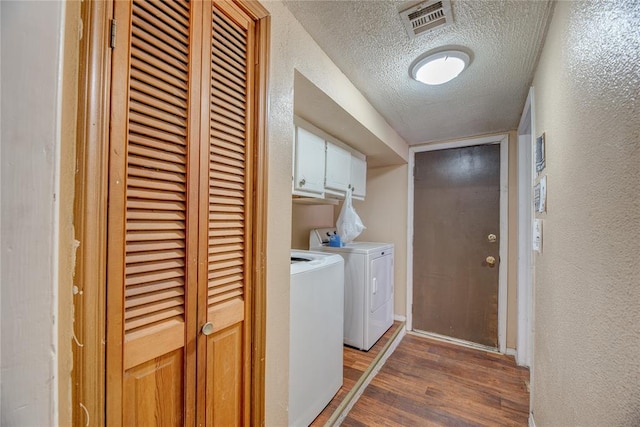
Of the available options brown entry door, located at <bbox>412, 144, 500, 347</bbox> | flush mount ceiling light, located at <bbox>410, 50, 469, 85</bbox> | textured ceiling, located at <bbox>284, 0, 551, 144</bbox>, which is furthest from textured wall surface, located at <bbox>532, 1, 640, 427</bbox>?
brown entry door, located at <bbox>412, 144, 500, 347</bbox>

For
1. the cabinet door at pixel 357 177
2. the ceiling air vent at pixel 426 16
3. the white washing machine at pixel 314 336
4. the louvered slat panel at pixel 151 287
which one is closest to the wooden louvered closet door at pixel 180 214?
the louvered slat panel at pixel 151 287

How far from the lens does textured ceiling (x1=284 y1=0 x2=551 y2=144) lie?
1147 millimetres

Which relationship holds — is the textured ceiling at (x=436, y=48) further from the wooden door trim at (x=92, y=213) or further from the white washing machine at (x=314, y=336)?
the white washing machine at (x=314, y=336)

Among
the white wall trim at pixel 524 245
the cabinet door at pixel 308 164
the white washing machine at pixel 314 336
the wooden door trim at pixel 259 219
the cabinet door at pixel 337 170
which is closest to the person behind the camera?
the wooden door trim at pixel 259 219

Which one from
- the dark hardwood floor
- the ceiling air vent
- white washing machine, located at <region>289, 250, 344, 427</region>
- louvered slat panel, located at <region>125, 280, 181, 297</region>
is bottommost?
the dark hardwood floor

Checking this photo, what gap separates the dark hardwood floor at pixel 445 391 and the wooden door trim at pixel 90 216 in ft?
5.00

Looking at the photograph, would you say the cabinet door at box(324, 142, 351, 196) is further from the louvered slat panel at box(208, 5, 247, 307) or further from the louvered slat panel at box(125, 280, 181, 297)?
the louvered slat panel at box(125, 280, 181, 297)

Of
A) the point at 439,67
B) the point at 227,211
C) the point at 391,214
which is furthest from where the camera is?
the point at 391,214

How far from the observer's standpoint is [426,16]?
1.17 meters

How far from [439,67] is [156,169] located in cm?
155

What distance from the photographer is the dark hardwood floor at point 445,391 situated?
1.67 metres

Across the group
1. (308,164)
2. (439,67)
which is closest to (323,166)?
(308,164)

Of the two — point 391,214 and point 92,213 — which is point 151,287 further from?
point 391,214

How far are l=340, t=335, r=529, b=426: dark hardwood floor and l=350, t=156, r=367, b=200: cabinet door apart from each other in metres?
1.58
